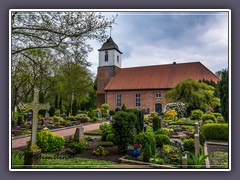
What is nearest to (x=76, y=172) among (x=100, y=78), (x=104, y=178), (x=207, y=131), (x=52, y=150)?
(x=104, y=178)

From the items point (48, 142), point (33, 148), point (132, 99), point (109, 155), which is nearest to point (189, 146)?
point (109, 155)

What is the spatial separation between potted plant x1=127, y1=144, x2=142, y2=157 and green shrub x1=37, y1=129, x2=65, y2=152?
1.92 m

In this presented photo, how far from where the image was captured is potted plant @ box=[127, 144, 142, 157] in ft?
17.0

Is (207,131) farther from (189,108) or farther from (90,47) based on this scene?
(189,108)

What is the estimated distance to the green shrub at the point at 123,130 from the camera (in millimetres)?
5645

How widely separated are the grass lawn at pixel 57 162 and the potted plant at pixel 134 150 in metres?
0.58

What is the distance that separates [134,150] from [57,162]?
1.82 metres

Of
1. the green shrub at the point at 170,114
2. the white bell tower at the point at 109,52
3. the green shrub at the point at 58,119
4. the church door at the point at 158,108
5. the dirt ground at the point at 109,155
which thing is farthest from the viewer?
the green shrub at the point at 170,114

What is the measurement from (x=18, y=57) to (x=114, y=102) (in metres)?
3.07

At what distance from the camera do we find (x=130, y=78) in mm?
7836

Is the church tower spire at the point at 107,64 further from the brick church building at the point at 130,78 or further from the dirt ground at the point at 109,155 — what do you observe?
the dirt ground at the point at 109,155

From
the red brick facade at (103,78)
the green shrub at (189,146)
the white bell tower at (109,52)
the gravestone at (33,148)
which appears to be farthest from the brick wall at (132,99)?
the gravestone at (33,148)

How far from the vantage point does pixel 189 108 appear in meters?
13.7

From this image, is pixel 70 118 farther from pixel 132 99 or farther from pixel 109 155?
pixel 109 155
